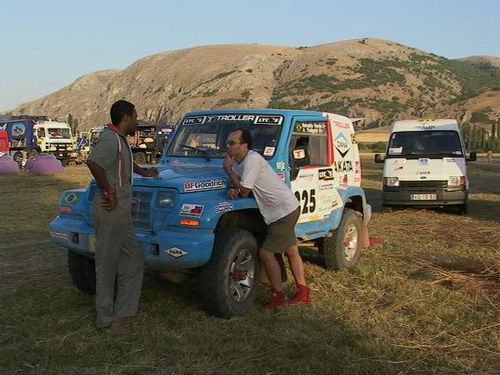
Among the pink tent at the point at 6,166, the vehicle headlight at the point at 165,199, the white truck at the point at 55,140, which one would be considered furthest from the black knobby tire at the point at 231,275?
the white truck at the point at 55,140

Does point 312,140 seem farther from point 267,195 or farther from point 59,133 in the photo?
point 59,133

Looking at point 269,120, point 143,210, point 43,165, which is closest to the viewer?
point 143,210

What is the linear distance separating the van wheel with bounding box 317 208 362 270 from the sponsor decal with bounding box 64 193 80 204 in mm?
3036

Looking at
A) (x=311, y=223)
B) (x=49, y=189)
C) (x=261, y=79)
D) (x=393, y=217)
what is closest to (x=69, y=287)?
(x=311, y=223)

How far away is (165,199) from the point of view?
495 centimetres

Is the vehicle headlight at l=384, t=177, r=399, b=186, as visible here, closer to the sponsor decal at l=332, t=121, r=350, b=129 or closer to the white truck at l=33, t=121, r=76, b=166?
the sponsor decal at l=332, t=121, r=350, b=129

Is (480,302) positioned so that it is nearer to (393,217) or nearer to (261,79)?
(393,217)

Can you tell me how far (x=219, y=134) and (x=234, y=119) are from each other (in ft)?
0.81

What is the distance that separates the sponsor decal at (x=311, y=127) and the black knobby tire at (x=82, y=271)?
2675 millimetres

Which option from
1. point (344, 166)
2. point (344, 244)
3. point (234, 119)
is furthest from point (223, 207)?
point (344, 166)

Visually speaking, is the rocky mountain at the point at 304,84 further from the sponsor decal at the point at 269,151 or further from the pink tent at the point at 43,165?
the sponsor decal at the point at 269,151

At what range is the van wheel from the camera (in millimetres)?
6844

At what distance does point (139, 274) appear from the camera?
4781 millimetres

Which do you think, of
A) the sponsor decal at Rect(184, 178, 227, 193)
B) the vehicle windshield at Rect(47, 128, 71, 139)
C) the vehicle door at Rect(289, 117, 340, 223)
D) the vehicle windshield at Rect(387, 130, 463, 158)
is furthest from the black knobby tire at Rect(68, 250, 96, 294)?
the vehicle windshield at Rect(47, 128, 71, 139)
